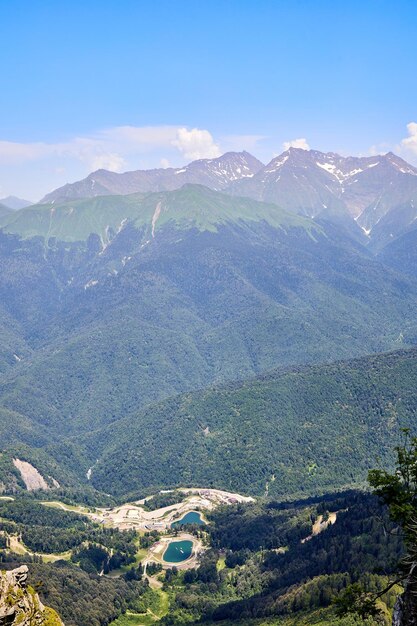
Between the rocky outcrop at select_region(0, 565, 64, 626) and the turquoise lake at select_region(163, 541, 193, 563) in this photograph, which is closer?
the rocky outcrop at select_region(0, 565, 64, 626)

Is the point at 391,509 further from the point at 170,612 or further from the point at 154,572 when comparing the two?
the point at 154,572

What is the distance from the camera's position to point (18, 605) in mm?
48375

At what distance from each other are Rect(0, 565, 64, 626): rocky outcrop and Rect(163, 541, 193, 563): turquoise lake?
12096 centimetres

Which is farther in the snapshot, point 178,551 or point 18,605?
point 178,551

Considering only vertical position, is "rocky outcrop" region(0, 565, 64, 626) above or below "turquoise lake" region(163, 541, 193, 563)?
Answer: above

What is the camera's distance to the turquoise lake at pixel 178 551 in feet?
553

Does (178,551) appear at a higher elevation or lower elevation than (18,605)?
lower

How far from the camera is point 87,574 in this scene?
14562 centimetres

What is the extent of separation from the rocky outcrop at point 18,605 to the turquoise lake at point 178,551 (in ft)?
397

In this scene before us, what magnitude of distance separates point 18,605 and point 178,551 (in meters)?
131

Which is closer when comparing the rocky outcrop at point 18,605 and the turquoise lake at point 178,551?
the rocky outcrop at point 18,605

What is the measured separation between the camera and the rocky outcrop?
4675cm

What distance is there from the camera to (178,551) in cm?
17275

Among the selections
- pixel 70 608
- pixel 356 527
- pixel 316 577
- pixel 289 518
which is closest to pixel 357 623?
pixel 316 577
